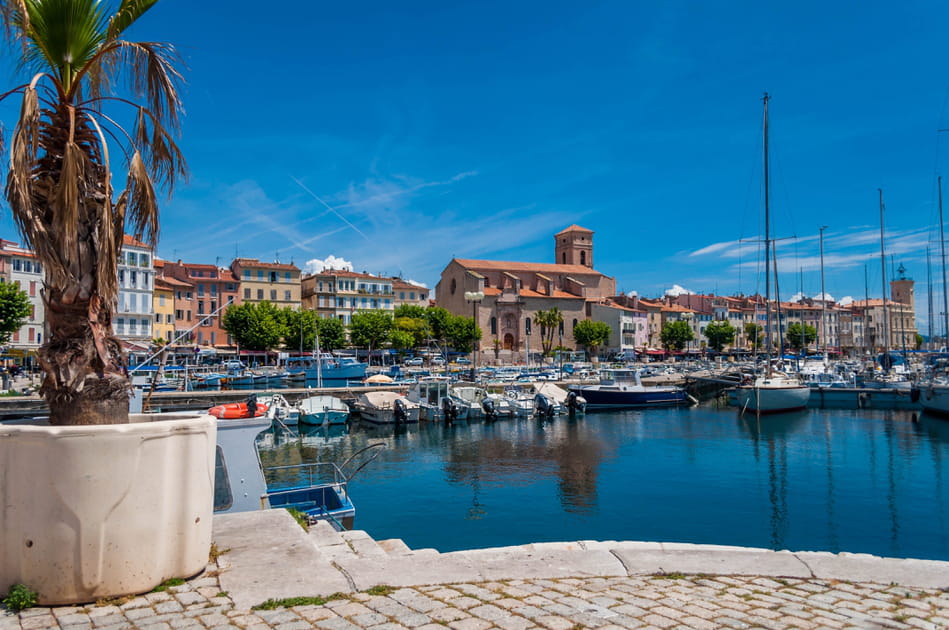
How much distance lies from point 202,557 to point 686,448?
90.4 ft

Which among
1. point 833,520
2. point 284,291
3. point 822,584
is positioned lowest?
point 833,520

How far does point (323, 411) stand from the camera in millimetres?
36000

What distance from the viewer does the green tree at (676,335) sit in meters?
101

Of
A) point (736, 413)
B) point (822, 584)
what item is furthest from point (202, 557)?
point (736, 413)

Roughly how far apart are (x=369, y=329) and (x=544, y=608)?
69.1 metres

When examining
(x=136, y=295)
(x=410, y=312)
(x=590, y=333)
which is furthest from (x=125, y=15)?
(x=590, y=333)

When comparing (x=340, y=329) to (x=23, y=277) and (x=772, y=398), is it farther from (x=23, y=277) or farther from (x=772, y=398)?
(x=772, y=398)

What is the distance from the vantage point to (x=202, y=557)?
5293 millimetres

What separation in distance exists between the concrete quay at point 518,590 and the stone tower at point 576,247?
352 feet

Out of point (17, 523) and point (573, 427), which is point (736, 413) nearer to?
point (573, 427)

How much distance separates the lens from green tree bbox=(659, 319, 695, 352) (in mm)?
100688

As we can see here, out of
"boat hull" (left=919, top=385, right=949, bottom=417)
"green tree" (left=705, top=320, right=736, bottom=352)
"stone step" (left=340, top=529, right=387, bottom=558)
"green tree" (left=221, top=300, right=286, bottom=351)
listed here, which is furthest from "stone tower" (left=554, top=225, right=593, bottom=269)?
"stone step" (left=340, top=529, right=387, bottom=558)

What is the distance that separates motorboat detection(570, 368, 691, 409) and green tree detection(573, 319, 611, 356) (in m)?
44.5

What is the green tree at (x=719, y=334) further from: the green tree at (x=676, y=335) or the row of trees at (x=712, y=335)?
the green tree at (x=676, y=335)
